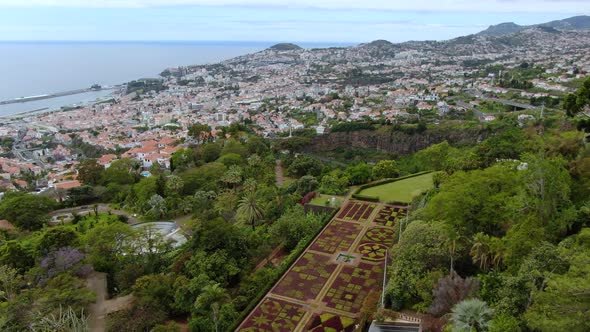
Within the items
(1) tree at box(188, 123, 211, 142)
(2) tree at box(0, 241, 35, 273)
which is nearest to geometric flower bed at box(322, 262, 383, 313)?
(2) tree at box(0, 241, 35, 273)

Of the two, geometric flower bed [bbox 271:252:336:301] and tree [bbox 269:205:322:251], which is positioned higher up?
tree [bbox 269:205:322:251]

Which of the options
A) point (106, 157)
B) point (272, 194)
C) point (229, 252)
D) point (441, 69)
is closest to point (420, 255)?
point (229, 252)

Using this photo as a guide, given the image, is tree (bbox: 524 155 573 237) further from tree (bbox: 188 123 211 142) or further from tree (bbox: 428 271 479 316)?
tree (bbox: 188 123 211 142)

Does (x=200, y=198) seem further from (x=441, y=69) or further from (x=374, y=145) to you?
(x=441, y=69)

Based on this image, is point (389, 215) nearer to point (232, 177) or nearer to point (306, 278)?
point (306, 278)

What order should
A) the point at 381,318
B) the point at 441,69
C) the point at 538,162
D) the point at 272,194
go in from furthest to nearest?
the point at 441,69 → the point at 272,194 → the point at 538,162 → the point at 381,318

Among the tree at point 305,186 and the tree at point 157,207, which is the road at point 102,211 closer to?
the tree at point 157,207

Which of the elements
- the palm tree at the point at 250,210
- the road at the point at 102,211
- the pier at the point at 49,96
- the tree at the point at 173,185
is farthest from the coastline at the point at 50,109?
the palm tree at the point at 250,210
